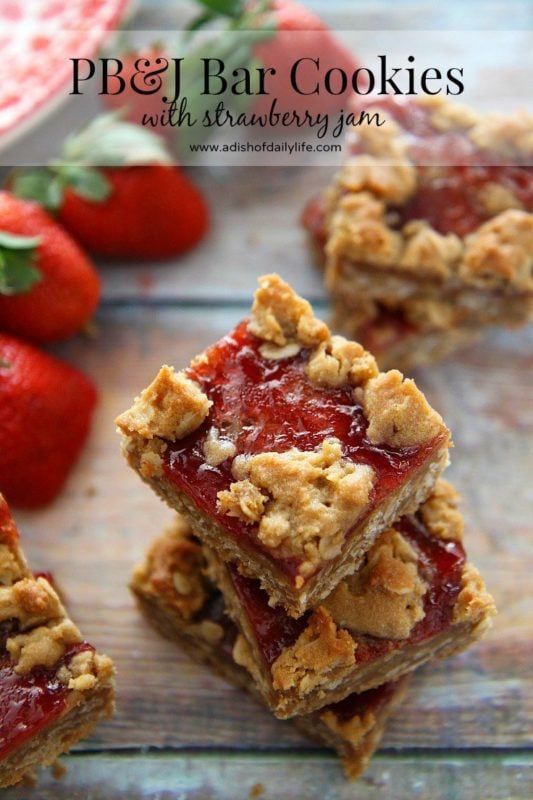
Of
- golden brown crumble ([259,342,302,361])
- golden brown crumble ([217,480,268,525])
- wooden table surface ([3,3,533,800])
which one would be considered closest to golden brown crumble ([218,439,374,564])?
golden brown crumble ([217,480,268,525])

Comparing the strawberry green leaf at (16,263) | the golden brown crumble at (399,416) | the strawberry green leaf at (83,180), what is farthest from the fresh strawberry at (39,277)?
the golden brown crumble at (399,416)

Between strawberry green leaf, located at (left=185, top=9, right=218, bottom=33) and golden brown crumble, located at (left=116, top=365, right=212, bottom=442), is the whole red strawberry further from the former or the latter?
golden brown crumble, located at (left=116, top=365, right=212, bottom=442)

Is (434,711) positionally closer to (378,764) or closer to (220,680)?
(378,764)

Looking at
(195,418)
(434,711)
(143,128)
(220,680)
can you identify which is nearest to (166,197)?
(143,128)

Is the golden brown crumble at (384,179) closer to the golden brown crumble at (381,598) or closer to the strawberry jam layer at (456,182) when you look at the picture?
the strawberry jam layer at (456,182)

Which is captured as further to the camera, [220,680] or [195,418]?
[220,680]
